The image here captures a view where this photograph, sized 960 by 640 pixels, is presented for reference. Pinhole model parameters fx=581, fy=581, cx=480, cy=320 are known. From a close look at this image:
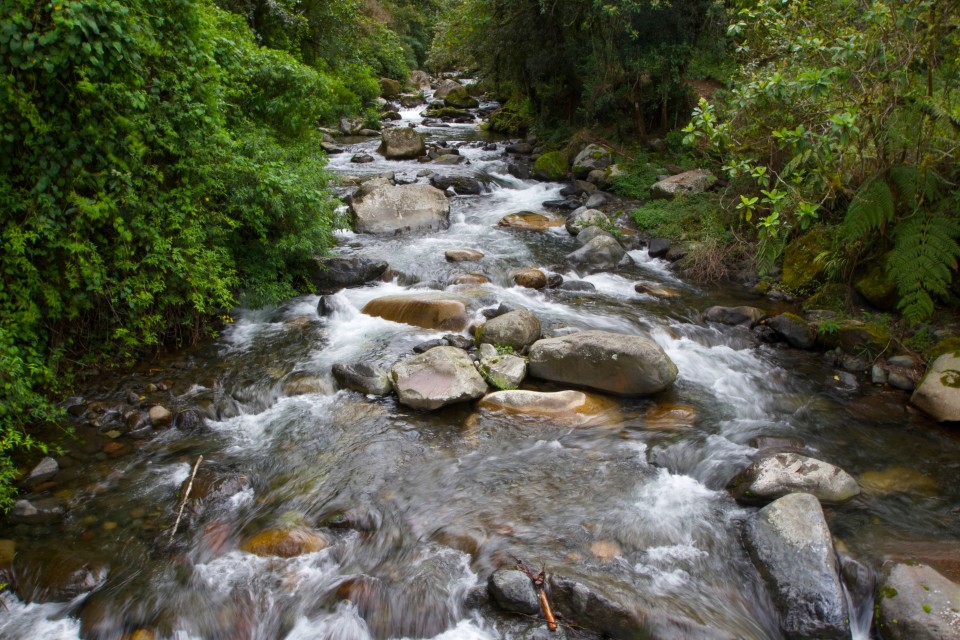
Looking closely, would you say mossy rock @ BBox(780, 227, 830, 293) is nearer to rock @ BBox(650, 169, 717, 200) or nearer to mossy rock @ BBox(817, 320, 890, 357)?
mossy rock @ BBox(817, 320, 890, 357)

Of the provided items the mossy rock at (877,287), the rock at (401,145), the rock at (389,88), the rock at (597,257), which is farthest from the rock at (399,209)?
the rock at (389,88)

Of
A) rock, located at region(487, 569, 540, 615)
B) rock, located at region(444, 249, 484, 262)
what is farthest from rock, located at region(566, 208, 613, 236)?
rock, located at region(487, 569, 540, 615)

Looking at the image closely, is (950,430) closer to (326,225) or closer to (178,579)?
(178,579)

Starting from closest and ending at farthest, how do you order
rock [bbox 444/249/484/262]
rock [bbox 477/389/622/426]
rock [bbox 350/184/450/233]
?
rock [bbox 477/389/622/426]
rock [bbox 444/249/484/262]
rock [bbox 350/184/450/233]

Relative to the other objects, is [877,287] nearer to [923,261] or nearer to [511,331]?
[923,261]

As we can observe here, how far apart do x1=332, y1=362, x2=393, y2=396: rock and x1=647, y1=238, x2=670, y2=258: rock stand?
6506 millimetres

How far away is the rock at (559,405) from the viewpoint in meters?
6.40

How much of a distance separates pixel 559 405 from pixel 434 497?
1896mm

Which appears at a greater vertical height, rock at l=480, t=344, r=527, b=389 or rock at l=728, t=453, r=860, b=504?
rock at l=728, t=453, r=860, b=504

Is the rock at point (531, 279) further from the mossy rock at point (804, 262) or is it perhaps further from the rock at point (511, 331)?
the mossy rock at point (804, 262)

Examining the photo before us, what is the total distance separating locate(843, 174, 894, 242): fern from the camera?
7.23 metres

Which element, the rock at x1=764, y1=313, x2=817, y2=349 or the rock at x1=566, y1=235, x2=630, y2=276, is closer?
the rock at x1=764, y1=313, x2=817, y2=349

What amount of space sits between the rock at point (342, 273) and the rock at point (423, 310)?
0.84 metres

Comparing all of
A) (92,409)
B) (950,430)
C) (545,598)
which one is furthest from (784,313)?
(92,409)
